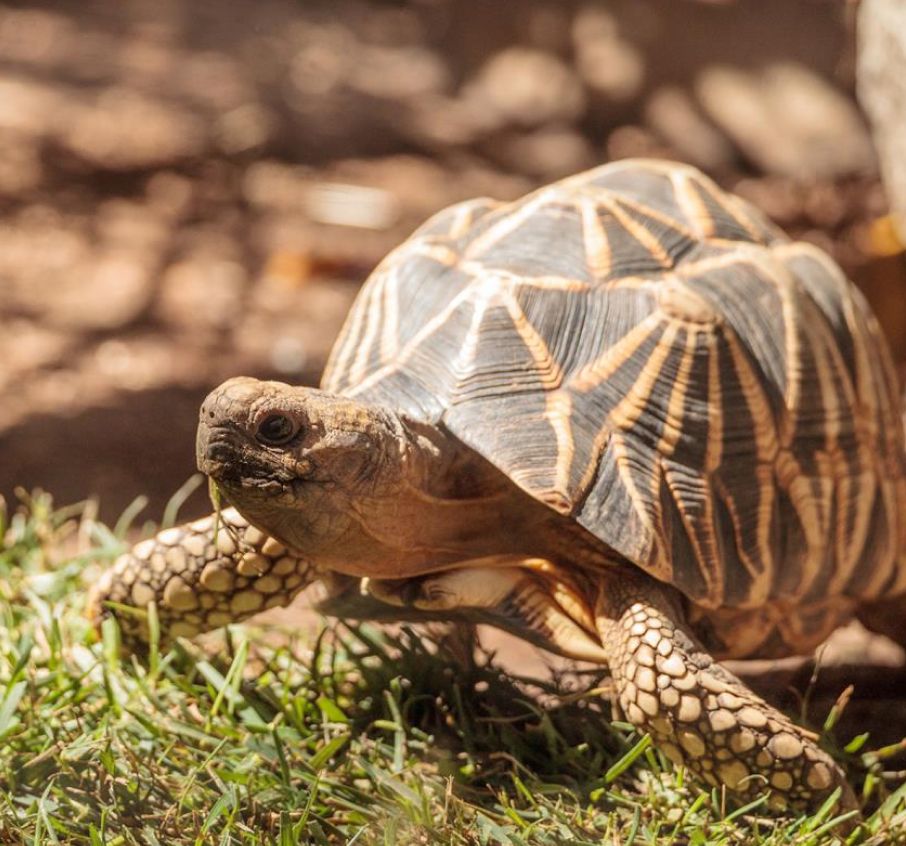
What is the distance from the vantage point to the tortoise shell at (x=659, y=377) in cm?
243

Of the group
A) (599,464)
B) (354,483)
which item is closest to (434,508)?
(354,483)

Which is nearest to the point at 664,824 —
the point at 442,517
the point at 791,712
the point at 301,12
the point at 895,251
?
the point at 791,712

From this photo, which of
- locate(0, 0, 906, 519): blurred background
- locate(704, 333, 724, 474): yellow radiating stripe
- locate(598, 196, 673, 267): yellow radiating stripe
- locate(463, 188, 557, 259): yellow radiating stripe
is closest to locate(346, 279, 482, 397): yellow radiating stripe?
locate(463, 188, 557, 259): yellow radiating stripe

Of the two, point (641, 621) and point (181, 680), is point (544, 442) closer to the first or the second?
point (641, 621)

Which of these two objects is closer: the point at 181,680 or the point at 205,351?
the point at 181,680

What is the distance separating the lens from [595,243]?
2662 mm

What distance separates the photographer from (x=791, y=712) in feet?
9.31

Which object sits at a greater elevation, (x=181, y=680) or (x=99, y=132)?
(x=99, y=132)

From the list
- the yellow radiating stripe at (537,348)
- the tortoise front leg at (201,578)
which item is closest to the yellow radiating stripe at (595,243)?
the yellow radiating stripe at (537,348)

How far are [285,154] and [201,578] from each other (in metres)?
5.16

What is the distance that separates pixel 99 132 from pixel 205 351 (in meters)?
2.57

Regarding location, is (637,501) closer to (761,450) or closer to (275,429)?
(761,450)

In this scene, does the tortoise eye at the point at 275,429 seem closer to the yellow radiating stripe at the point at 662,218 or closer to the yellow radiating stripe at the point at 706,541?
the yellow radiating stripe at the point at 706,541

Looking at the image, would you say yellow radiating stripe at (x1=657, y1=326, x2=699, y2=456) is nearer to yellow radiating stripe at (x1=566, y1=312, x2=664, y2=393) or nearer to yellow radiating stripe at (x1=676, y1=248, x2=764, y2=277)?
yellow radiating stripe at (x1=566, y1=312, x2=664, y2=393)
